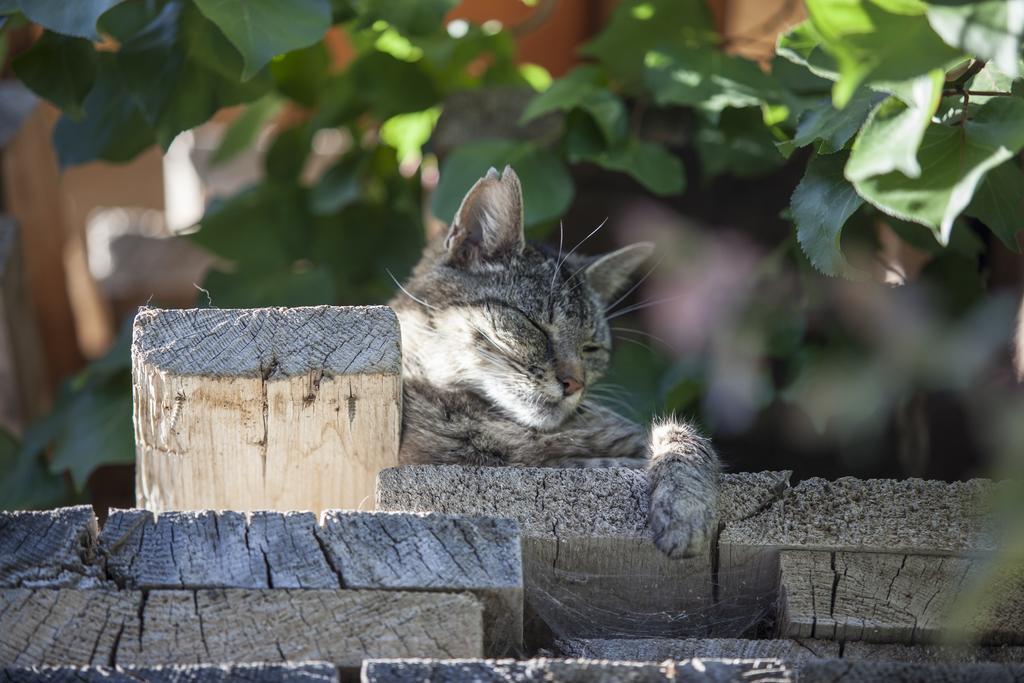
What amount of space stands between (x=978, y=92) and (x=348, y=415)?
120 cm

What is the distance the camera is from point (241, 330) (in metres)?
1.95

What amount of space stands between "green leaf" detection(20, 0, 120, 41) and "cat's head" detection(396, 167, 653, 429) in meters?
0.91

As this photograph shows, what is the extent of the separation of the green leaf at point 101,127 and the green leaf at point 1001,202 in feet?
7.47

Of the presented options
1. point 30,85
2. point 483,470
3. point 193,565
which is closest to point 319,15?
point 30,85

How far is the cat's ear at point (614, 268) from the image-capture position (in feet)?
10.1

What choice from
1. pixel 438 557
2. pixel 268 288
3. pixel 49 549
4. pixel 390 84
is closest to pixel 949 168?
pixel 438 557

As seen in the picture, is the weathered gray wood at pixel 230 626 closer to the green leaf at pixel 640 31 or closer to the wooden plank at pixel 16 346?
the green leaf at pixel 640 31

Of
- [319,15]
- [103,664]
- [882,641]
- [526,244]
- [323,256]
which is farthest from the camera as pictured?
[323,256]

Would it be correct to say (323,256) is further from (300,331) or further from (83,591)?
(83,591)

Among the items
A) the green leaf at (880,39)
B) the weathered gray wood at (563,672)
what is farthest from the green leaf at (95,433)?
the green leaf at (880,39)

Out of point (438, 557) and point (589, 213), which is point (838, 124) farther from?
point (589, 213)

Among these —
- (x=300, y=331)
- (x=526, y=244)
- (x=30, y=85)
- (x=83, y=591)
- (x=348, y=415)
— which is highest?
(x=30, y=85)

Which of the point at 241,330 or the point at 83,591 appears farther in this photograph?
the point at 241,330

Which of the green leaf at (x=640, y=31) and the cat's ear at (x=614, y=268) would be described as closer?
the cat's ear at (x=614, y=268)
